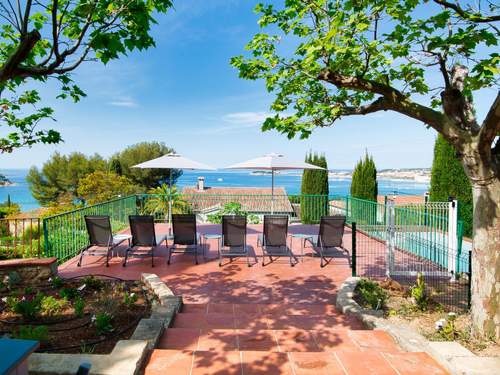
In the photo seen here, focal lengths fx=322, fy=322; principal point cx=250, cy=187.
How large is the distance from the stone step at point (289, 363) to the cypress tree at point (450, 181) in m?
12.5

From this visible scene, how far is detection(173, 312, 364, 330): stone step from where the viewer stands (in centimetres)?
376

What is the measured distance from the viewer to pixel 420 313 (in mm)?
4195

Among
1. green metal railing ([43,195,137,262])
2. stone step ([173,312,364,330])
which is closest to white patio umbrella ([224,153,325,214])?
green metal railing ([43,195,137,262])

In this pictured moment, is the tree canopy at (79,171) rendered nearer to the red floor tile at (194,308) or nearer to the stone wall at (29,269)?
the stone wall at (29,269)

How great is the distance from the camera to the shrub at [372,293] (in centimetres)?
435

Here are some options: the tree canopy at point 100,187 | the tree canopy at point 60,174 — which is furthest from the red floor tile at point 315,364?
the tree canopy at point 60,174

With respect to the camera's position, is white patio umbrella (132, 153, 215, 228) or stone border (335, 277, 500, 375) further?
white patio umbrella (132, 153, 215, 228)

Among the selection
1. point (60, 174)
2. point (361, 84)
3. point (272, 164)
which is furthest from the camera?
point (60, 174)

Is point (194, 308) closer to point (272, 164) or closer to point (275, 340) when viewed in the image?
point (275, 340)

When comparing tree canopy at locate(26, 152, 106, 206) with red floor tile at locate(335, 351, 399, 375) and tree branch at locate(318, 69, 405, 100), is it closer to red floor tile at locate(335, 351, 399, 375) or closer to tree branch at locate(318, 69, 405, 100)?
tree branch at locate(318, 69, 405, 100)

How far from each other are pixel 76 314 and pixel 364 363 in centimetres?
286

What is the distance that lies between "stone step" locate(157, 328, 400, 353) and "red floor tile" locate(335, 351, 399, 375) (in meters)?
0.21

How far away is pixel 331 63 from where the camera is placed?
432cm

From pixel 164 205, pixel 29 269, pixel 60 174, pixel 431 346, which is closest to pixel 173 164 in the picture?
pixel 29 269
